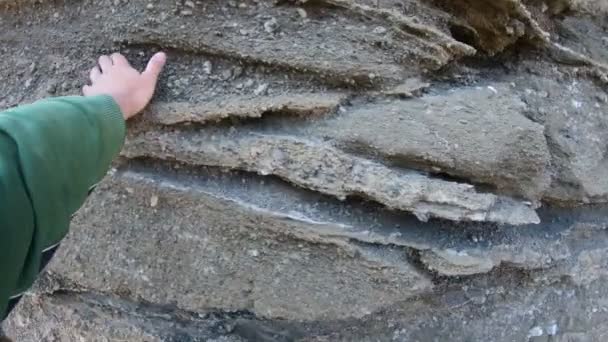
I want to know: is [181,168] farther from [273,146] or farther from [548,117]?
[548,117]

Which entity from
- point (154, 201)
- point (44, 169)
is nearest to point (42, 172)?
point (44, 169)

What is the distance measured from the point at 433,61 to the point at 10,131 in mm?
586

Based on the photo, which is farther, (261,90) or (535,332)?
(535,332)

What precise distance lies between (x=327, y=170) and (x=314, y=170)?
2 centimetres

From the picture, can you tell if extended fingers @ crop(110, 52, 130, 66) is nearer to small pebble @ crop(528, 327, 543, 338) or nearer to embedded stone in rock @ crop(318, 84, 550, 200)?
embedded stone in rock @ crop(318, 84, 550, 200)

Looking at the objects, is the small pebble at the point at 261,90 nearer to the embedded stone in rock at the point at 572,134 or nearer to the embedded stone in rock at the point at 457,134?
the embedded stone in rock at the point at 457,134

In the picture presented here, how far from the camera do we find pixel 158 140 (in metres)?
1.04

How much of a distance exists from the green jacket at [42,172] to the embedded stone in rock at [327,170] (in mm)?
152

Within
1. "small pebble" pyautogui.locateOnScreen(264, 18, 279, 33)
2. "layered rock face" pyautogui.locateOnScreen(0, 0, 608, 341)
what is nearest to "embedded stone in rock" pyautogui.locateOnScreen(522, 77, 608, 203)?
"layered rock face" pyautogui.locateOnScreen(0, 0, 608, 341)

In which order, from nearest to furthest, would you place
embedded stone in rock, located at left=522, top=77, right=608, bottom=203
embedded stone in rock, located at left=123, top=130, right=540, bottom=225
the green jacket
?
the green jacket → embedded stone in rock, located at left=123, top=130, right=540, bottom=225 → embedded stone in rock, located at left=522, top=77, right=608, bottom=203

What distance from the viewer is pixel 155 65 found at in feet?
3.38

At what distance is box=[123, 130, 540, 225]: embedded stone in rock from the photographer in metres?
1.00

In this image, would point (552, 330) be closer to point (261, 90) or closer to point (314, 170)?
point (314, 170)

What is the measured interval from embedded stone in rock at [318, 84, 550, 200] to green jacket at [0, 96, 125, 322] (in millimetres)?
321
